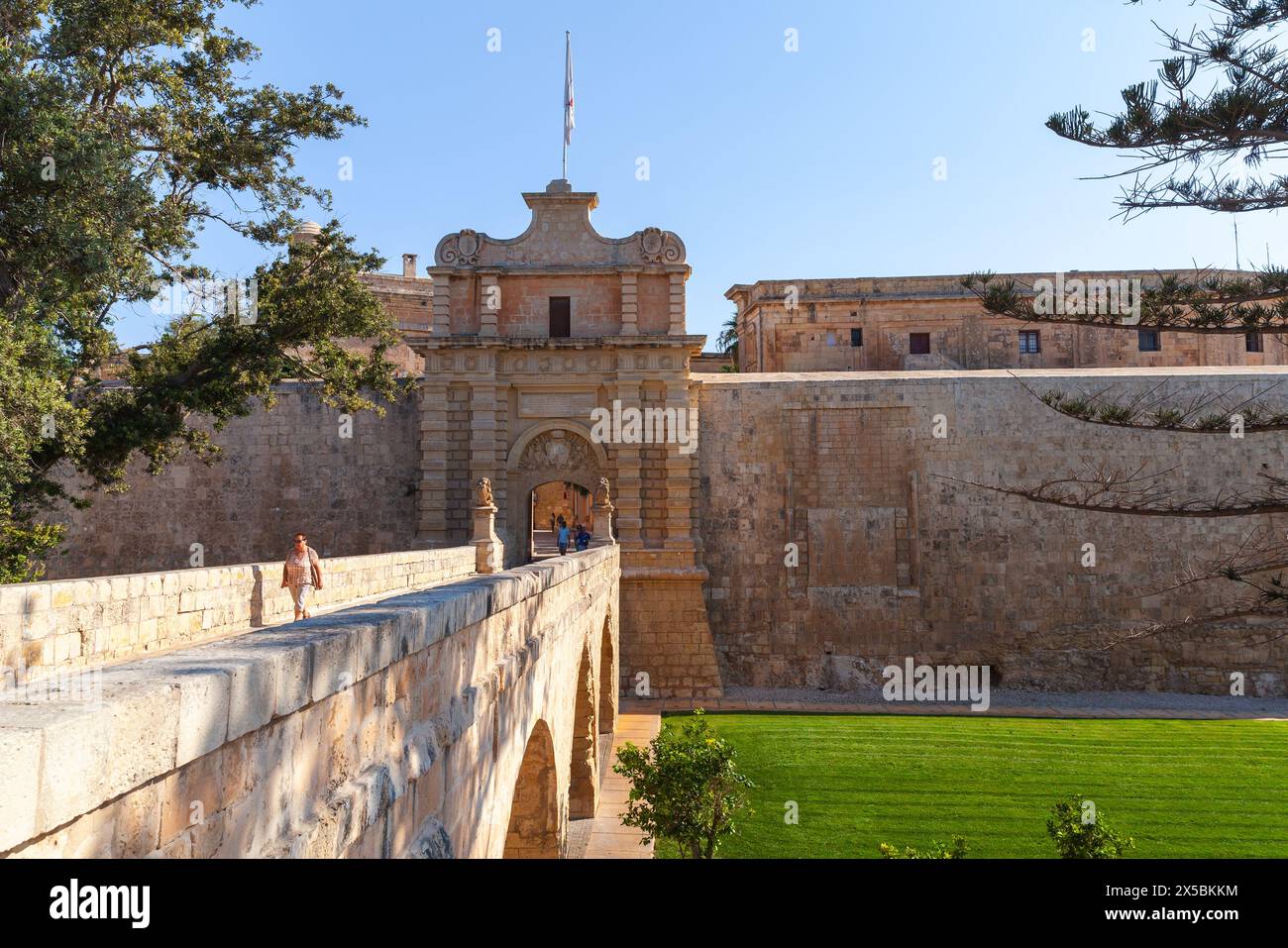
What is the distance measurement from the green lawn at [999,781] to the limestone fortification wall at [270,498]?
8.40 m

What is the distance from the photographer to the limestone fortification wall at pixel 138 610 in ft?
22.4

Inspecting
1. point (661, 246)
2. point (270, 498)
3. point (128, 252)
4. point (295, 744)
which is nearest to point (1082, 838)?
point (295, 744)

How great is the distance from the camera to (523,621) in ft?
19.1

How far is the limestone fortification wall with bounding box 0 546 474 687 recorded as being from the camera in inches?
269

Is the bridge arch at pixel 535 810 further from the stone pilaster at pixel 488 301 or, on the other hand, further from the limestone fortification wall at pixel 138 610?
the stone pilaster at pixel 488 301

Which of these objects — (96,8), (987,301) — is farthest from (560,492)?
(987,301)

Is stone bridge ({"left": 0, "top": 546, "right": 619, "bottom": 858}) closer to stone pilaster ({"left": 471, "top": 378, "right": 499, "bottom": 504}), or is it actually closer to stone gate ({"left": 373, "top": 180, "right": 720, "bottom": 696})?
stone gate ({"left": 373, "top": 180, "right": 720, "bottom": 696})

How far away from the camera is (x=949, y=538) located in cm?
2117

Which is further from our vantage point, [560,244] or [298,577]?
[560,244]

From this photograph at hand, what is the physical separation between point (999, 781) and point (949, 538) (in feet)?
25.5

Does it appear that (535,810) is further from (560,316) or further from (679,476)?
(560,316)

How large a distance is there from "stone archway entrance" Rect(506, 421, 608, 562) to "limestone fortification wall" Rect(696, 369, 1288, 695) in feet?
8.33
